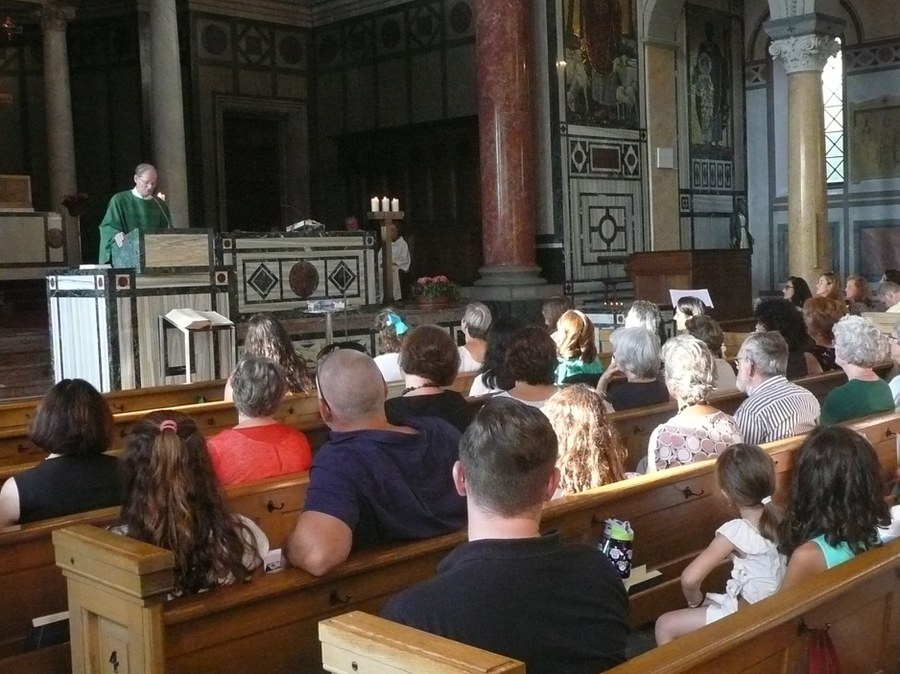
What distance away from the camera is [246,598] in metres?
2.77

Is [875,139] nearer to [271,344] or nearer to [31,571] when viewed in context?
[271,344]

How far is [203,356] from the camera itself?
28.6 feet

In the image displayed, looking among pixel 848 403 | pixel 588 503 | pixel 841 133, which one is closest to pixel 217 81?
pixel 841 133

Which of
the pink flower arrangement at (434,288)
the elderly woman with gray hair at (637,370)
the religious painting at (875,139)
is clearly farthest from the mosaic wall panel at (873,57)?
the elderly woman with gray hair at (637,370)

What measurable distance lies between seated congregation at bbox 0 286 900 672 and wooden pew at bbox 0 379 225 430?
225cm

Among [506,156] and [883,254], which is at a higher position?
[506,156]

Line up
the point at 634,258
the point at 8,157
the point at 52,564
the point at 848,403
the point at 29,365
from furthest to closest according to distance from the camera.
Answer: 1. the point at 8,157
2. the point at 634,258
3. the point at 29,365
4. the point at 848,403
5. the point at 52,564

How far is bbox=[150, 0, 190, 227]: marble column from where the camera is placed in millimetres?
12102

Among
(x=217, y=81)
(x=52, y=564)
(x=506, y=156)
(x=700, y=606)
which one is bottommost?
(x=700, y=606)

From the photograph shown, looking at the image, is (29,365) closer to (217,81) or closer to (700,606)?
(217,81)

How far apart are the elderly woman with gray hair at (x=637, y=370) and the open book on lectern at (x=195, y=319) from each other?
148 inches

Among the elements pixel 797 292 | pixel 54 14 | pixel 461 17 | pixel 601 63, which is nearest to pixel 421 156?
pixel 461 17

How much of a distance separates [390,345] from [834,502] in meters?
3.85

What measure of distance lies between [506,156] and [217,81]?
16.4 ft
